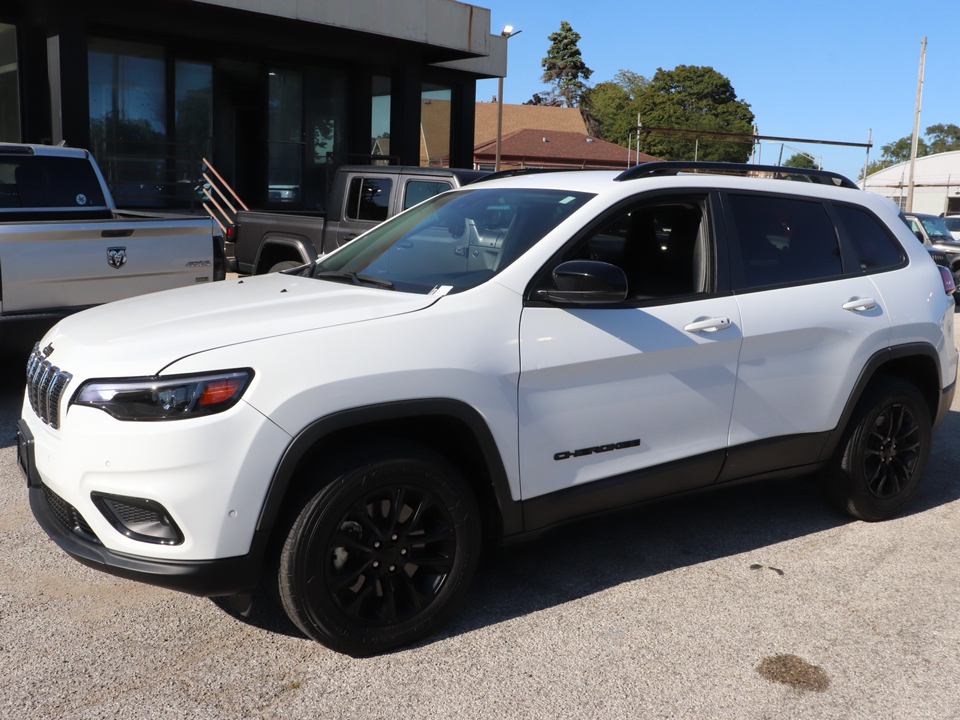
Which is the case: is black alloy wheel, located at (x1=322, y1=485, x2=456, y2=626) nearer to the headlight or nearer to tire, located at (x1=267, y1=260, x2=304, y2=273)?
the headlight

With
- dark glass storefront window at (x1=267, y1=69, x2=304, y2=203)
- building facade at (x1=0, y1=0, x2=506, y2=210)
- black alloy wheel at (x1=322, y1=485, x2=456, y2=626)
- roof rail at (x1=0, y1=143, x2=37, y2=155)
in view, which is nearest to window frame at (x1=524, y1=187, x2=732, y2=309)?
black alloy wheel at (x1=322, y1=485, x2=456, y2=626)

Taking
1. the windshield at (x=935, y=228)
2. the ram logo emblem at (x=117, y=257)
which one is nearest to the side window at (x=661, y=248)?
the ram logo emblem at (x=117, y=257)

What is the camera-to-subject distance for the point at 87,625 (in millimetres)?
3557

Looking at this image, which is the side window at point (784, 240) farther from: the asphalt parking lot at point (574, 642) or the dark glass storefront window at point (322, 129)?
the dark glass storefront window at point (322, 129)

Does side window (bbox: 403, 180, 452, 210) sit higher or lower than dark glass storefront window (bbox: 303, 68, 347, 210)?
lower

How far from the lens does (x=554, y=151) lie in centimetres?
4912

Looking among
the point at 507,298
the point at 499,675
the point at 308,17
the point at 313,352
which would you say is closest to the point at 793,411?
the point at 507,298

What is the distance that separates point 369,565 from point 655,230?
2.05m

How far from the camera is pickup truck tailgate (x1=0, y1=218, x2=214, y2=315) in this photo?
627 centimetres

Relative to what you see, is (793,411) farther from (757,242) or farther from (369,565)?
(369,565)

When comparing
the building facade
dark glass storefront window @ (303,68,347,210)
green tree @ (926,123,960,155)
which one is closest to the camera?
the building facade

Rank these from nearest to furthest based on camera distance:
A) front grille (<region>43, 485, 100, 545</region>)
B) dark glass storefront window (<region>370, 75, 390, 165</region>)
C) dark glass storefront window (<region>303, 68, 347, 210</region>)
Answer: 1. front grille (<region>43, 485, 100, 545</region>)
2. dark glass storefront window (<region>303, 68, 347, 210</region>)
3. dark glass storefront window (<region>370, 75, 390, 165</region>)

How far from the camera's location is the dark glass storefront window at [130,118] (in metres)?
16.3

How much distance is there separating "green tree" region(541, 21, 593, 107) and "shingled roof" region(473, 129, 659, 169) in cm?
5656
